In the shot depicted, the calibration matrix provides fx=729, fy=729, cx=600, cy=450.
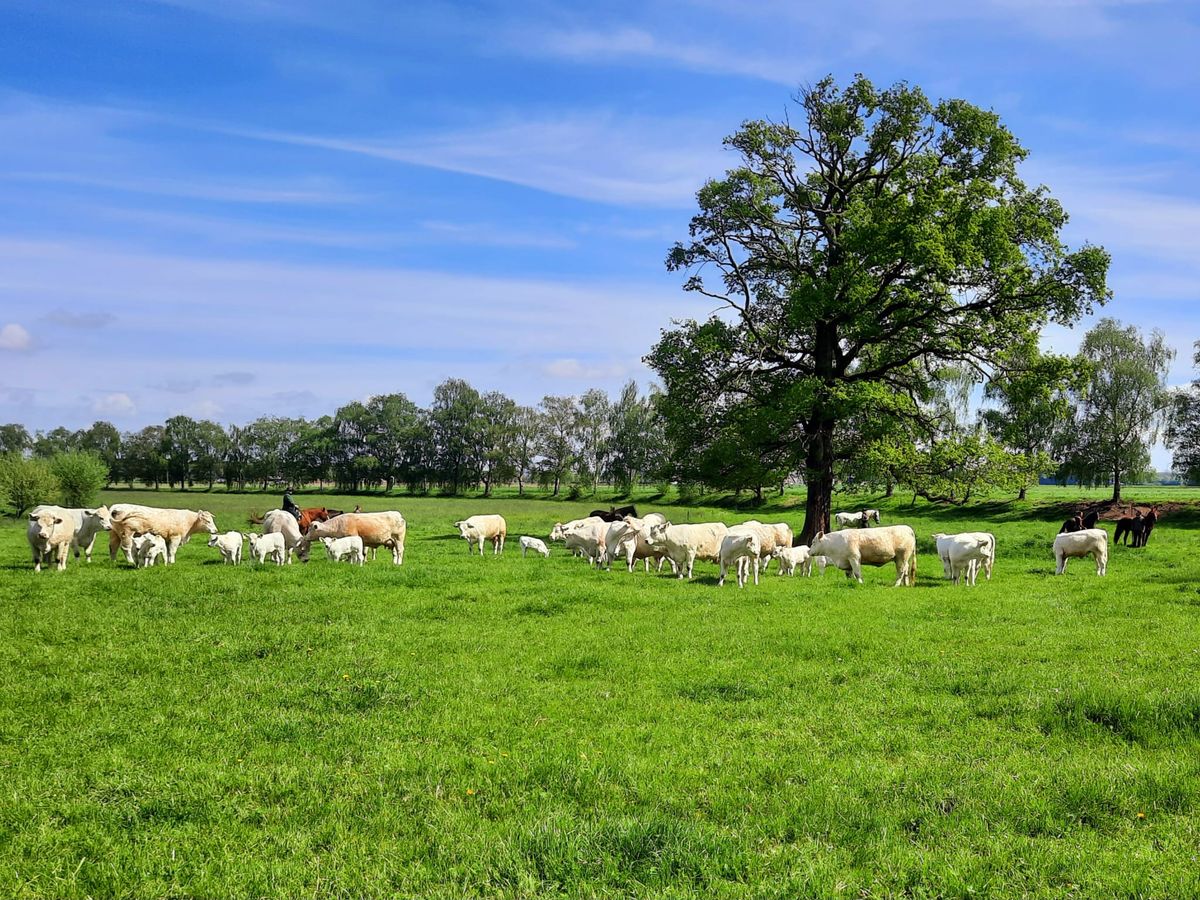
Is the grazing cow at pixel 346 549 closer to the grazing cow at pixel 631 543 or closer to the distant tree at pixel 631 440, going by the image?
the grazing cow at pixel 631 543

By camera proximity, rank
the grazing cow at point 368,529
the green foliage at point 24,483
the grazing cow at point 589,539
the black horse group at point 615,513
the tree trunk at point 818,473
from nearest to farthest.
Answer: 1. the grazing cow at point 368,529
2. the grazing cow at point 589,539
3. the tree trunk at point 818,473
4. the black horse group at point 615,513
5. the green foliage at point 24,483

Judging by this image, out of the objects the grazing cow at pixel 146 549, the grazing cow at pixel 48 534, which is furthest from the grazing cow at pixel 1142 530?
the grazing cow at pixel 48 534

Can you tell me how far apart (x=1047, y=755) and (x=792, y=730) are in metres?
2.42

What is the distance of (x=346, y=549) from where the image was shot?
2142cm

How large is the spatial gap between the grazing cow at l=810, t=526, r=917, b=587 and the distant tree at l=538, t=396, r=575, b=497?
89.9 m

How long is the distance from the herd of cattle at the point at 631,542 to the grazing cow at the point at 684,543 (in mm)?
29

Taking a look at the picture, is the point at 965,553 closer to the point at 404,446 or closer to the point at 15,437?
the point at 404,446

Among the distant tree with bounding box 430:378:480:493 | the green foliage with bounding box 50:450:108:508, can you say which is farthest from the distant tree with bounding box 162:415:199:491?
the green foliage with bounding box 50:450:108:508

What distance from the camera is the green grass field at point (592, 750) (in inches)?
200

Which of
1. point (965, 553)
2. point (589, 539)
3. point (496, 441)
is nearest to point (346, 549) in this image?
point (589, 539)

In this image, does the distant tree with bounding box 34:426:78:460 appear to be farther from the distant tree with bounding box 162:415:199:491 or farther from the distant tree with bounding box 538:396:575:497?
the distant tree with bounding box 538:396:575:497

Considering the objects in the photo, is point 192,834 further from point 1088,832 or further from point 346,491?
point 346,491

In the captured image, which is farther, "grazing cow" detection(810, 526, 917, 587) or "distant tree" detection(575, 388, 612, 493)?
"distant tree" detection(575, 388, 612, 493)

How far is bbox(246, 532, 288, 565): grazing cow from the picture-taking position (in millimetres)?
20844
